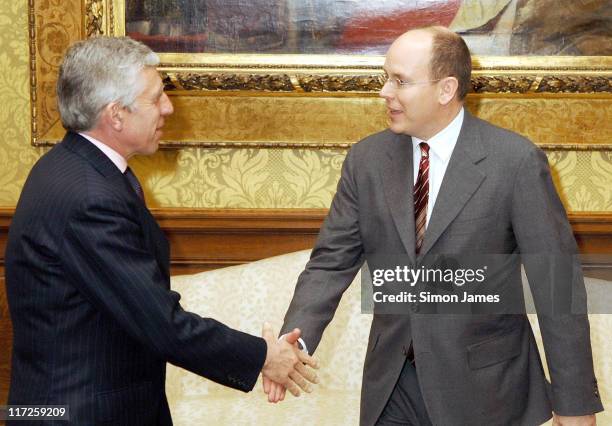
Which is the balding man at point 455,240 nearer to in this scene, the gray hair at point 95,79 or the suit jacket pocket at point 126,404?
the suit jacket pocket at point 126,404

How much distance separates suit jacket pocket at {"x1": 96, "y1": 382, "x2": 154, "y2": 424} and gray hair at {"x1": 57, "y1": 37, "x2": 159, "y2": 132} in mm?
740

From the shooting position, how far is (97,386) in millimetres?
2277

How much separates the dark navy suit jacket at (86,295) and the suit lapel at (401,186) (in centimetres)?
73

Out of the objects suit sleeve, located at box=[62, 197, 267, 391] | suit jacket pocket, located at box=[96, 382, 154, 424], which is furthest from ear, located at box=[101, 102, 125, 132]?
suit jacket pocket, located at box=[96, 382, 154, 424]

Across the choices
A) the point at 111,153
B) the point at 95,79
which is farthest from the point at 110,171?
the point at 95,79

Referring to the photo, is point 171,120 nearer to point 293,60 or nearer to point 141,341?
point 293,60

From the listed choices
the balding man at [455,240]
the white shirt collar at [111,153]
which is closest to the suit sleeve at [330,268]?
the balding man at [455,240]

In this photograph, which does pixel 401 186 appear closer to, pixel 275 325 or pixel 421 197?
pixel 421 197

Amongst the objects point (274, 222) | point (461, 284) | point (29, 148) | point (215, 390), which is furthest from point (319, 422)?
point (29, 148)

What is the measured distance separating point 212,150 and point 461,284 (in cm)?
207

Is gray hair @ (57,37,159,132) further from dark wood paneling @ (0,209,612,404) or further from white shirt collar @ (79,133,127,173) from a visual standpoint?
dark wood paneling @ (0,209,612,404)

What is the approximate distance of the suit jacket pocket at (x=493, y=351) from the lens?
8.44ft

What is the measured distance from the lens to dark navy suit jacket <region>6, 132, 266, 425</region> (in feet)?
7.28

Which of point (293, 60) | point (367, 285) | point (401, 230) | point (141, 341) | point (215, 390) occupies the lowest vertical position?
point (215, 390)
